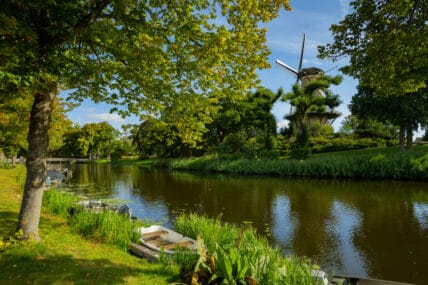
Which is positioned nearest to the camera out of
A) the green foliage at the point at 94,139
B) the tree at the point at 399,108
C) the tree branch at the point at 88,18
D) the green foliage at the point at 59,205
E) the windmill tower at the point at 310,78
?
the tree branch at the point at 88,18

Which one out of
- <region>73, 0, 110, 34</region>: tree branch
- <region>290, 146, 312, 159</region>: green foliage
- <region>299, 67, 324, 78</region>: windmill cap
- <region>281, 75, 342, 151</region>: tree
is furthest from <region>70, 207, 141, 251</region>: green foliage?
<region>299, 67, 324, 78</region>: windmill cap

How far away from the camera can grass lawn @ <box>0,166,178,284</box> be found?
566 centimetres

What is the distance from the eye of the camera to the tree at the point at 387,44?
23.4ft

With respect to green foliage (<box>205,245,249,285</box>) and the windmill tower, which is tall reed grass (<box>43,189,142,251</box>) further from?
the windmill tower

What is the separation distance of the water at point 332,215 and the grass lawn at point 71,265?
5.17 metres

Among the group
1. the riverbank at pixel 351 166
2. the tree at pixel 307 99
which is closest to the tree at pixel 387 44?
the riverbank at pixel 351 166

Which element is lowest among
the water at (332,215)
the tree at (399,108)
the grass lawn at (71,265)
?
the water at (332,215)

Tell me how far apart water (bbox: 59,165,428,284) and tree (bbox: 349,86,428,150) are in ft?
38.6

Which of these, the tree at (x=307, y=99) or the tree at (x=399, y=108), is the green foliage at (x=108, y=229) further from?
the tree at (x=307, y=99)

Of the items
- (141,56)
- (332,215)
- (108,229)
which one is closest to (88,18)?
(141,56)

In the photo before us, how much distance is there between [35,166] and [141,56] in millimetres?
3529

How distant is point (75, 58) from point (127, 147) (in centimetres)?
9428

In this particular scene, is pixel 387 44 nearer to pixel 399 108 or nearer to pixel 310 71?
pixel 399 108

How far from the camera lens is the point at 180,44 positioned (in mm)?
6848
